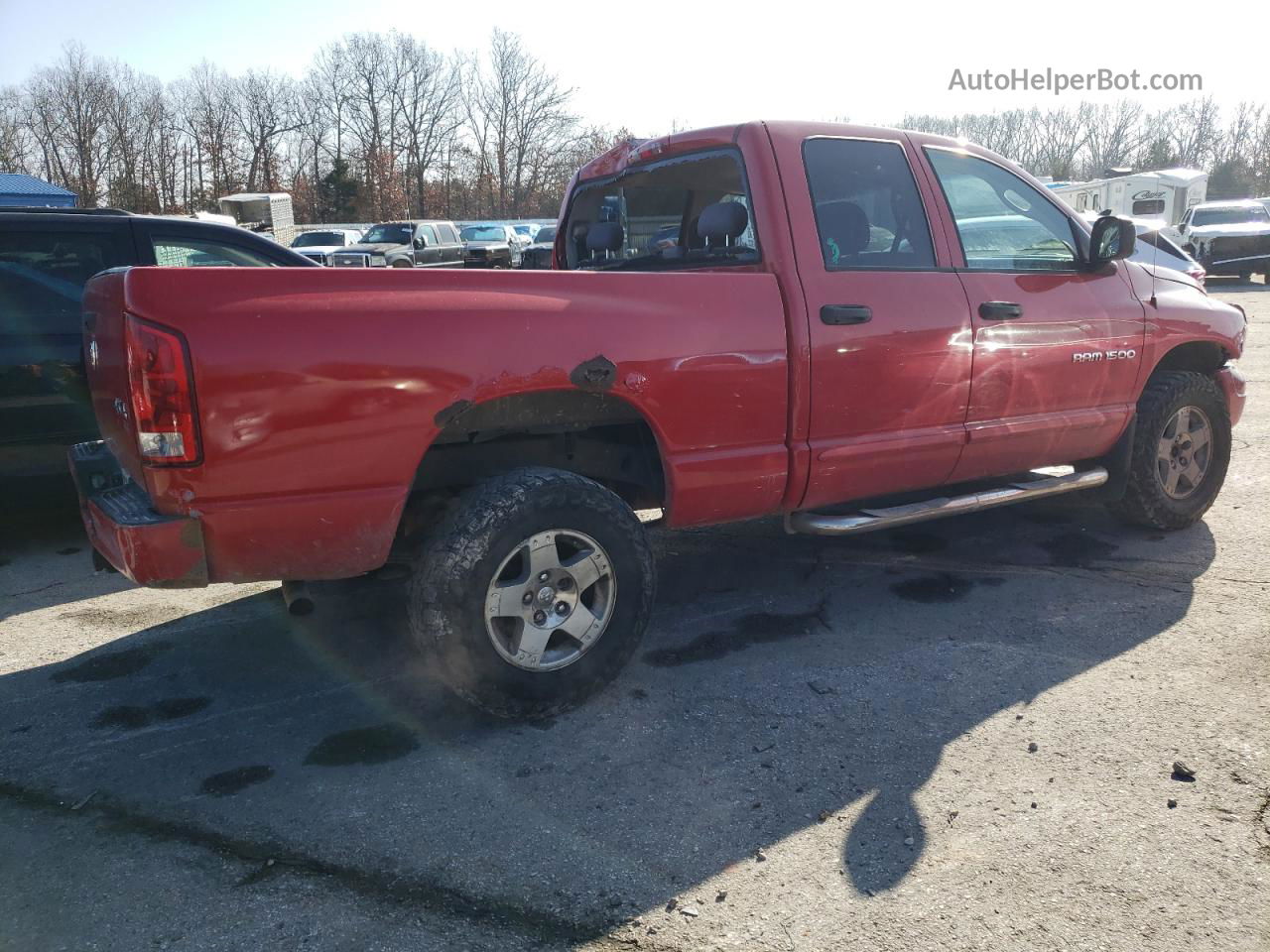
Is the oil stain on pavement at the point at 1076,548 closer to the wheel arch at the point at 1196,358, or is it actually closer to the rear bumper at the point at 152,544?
the wheel arch at the point at 1196,358

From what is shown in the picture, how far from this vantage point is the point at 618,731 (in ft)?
10.5

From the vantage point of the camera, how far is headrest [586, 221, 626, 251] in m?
4.76

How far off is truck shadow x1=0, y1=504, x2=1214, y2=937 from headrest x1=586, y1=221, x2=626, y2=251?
1.69 metres

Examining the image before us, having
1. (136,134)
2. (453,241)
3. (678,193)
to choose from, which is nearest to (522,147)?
(136,134)

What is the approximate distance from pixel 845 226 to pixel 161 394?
2.66 m

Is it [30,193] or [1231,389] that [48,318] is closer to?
[1231,389]

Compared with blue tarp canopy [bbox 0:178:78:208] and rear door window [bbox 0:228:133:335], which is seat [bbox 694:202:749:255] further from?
blue tarp canopy [bbox 0:178:78:208]

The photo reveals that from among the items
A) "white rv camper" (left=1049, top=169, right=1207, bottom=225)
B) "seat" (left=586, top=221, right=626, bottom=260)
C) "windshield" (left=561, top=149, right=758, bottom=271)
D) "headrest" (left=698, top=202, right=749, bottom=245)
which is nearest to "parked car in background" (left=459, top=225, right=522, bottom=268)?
"white rv camper" (left=1049, top=169, right=1207, bottom=225)

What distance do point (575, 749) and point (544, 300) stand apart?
1.47m

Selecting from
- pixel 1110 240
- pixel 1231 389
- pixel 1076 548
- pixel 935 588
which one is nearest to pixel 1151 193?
pixel 1231 389

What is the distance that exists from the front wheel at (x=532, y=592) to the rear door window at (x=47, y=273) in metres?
3.20

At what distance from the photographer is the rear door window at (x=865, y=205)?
12.6 feet

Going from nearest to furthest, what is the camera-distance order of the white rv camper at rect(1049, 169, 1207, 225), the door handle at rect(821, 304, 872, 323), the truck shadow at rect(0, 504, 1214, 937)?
the truck shadow at rect(0, 504, 1214, 937) → the door handle at rect(821, 304, 872, 323) → the white rv camper at rect(1049, 169, 1207, 225)

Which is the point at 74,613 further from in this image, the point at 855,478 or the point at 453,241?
the point at 453,241
